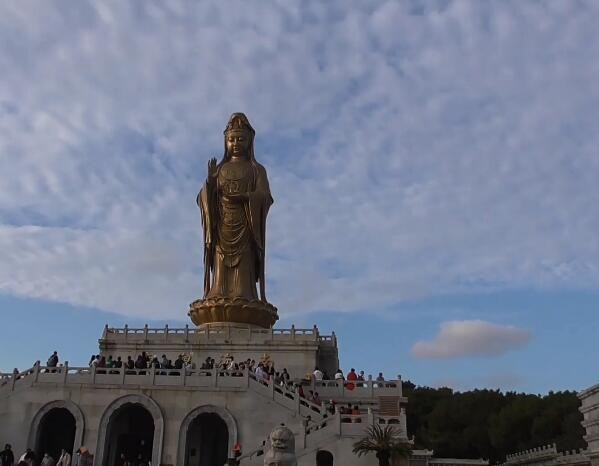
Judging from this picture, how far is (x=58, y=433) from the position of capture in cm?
2589

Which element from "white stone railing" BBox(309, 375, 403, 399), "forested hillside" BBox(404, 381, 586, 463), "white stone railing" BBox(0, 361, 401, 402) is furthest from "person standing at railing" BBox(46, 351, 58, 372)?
"forested hillside" BBox(404, 381, 586, 463)

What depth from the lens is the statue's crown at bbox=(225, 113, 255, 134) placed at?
38.9 meters

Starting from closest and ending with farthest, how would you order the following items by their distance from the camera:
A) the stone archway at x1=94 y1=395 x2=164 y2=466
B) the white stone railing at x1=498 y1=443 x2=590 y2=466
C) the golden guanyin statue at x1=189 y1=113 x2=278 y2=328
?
the white stone railing at x1=498 y1=443 x2=590 y2=466 → the stone archway at x1=94 y1=395 x2=164 y2=466 → the golden guanyin statue at x1=189 y1=113 x2=278 y2=328

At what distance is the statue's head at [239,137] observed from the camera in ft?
126

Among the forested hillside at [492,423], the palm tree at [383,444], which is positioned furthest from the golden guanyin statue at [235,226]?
the forested hillside at [492,423]

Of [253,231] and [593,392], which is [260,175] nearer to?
[253,231]

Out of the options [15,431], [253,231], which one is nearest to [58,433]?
[15,431]

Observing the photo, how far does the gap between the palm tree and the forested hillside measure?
1028 inches

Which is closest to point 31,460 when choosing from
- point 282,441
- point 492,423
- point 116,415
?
point 116,415

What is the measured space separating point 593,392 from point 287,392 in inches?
416

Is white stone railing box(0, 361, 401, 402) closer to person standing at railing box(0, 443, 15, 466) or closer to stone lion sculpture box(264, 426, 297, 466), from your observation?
person standing at railing box(0, 443, 15, 466)

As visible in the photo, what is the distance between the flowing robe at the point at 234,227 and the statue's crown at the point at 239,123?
99.1 inches

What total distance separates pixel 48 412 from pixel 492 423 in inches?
1333

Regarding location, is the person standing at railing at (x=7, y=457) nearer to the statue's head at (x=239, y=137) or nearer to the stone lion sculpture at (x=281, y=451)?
the stone lion sculpture at (x=281, y=451)
